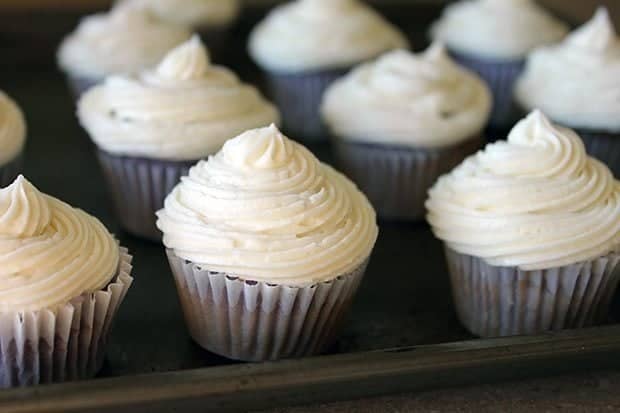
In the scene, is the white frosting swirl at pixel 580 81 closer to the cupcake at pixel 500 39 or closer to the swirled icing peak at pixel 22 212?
the cupcake at pixel 500 39

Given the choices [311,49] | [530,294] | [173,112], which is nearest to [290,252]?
[530,294]

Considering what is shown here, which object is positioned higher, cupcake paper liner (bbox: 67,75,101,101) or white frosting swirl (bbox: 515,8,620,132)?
white frosting swirl (bbox: 515,8,620,132)

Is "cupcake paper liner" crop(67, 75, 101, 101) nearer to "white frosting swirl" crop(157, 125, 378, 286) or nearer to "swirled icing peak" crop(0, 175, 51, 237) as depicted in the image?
"white frosting swirl" crop(157, 125, 378, 286)

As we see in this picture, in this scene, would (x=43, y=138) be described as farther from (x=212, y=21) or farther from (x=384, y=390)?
(x=384, y=390)

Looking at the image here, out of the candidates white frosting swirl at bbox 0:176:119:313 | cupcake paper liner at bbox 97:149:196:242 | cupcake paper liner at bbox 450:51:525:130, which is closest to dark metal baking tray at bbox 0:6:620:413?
cupcake paper liner at bbox 97:149:196:242

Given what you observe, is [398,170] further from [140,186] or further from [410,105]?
[140,186]

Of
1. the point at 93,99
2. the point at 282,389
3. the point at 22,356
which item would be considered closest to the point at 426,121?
the point at 93,99
